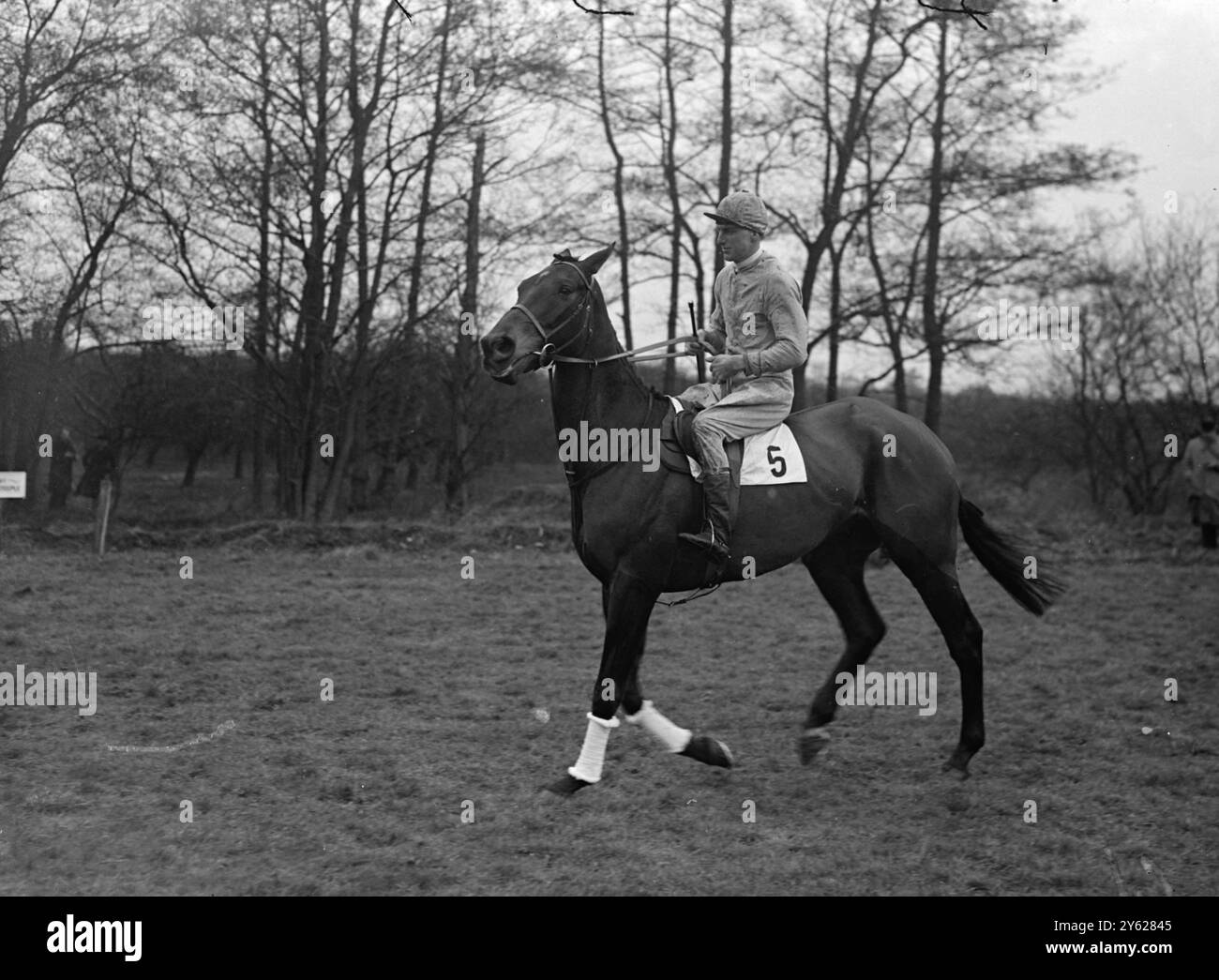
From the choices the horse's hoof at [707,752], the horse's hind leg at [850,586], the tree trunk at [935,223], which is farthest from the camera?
the tree trunk at [935,223]

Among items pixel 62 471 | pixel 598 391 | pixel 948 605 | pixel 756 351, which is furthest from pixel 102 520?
pixel 948 605

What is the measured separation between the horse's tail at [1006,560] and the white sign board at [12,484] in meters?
12.7

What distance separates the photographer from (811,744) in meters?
6.27

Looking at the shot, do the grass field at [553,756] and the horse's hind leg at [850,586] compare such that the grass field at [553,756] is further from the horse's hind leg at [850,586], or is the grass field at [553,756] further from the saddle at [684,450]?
the saddle at [684,450]

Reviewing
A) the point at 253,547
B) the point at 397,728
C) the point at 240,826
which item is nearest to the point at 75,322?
the point at 253,547

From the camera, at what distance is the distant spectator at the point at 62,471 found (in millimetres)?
18469

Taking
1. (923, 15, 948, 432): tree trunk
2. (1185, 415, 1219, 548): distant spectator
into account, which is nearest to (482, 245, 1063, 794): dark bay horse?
(1185, 415, 1219, 548): distant spectator

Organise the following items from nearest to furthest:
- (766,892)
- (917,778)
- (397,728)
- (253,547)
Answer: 1. (766,892)
2. (917,778)
3. (397,728)
4. (253,547)

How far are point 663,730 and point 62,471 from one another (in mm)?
16545

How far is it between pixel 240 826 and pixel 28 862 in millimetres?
823

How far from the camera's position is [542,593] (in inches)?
476

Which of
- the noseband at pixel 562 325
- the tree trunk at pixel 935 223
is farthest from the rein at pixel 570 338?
the tree trunk at pixel 935 223
